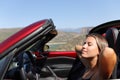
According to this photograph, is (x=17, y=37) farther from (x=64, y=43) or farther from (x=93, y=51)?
(x=64, y=43)

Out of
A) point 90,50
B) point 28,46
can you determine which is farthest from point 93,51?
point 28,46

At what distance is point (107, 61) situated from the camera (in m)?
2.72

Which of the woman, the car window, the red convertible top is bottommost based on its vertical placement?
the car window

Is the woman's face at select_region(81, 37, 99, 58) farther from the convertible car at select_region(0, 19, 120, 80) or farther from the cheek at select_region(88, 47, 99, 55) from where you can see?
the convertible car at select_region(0, 19, 120, 80)

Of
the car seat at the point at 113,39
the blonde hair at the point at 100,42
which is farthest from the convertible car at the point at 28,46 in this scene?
the blonde hair at the point at 100,42

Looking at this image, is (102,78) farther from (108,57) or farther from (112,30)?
(112,30)

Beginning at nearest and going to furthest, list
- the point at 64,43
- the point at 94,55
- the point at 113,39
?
1. the point at 94,55
2. the point at 113,39
3. the point at 64,43

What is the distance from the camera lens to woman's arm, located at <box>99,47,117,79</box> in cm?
271

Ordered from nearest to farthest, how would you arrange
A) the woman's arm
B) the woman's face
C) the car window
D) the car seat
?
the woman's arm → the woman's face → the car seat → the car window

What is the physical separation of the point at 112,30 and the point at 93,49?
1.67 feet

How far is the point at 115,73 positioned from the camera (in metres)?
3.22

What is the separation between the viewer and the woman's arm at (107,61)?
2707 millimetres

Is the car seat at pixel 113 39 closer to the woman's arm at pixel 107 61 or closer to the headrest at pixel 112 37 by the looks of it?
the headrest at pixel 112 37

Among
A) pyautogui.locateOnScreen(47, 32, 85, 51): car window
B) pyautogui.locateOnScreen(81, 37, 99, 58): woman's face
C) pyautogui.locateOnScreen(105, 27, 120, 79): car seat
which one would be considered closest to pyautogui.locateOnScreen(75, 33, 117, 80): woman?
pyautogui.locateOnScreen(81, 37, 99, 58): woman's face
